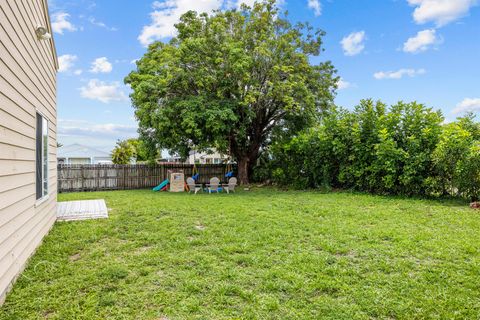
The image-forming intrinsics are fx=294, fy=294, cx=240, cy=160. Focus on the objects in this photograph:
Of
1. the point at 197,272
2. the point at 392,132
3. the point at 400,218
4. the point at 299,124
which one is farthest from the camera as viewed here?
the point at 299,124

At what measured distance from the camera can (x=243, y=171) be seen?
15.0m

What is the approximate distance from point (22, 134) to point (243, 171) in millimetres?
11746

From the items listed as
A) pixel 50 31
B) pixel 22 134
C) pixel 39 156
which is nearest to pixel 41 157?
pixel 39 156

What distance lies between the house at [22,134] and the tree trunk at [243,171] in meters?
10.2

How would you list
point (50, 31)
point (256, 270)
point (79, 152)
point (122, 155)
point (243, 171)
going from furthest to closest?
point (79, 152), point (122, 155), point (243, 171), point (50, 31), point (256, 270)

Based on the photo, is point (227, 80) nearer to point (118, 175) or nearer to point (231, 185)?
point (231, 185)

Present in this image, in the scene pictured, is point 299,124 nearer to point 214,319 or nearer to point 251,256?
point 251,256

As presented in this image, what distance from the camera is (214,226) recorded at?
5676mm

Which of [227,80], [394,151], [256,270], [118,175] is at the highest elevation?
[227,80]

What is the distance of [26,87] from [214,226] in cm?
369

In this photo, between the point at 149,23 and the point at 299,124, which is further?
the point at 299,124

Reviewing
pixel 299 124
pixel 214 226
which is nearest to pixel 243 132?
pixel 299 124

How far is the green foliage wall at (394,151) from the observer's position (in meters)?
8.17

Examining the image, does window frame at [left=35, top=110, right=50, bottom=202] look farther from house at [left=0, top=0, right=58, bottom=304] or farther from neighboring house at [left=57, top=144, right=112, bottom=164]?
neighboring house at [left=57, top=144, right=112, bottom=164]
